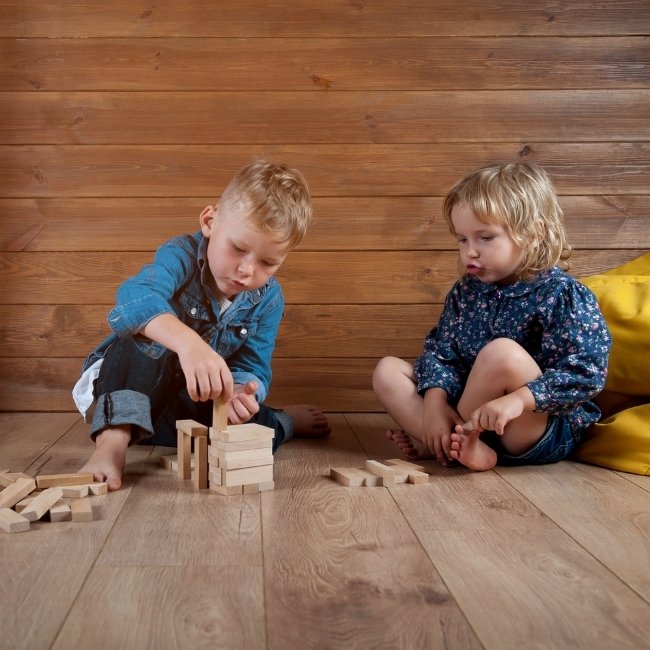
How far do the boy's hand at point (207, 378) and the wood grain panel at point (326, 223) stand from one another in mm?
779

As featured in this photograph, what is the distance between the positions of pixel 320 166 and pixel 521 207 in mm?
602

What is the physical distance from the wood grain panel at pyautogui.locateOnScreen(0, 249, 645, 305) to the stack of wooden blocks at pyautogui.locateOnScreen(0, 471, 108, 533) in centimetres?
75

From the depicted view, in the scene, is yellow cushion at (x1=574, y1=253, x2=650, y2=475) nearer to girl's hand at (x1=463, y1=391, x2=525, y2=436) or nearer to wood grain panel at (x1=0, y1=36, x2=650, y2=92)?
girl's hand at (x1=463, y1=391, x2=525, y2=436)

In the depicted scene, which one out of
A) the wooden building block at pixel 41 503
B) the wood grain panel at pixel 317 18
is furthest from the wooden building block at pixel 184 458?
the wood grain panel at pixel 317 18

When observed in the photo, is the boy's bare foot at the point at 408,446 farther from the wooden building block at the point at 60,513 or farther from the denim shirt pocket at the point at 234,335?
the wooden building block at the point at 60,513

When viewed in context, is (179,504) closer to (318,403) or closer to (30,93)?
(318,403)

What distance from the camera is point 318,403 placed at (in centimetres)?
192

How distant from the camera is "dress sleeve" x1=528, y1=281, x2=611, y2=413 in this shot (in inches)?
50.4

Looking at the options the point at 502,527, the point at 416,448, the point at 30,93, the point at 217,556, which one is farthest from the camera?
the point at 30,93

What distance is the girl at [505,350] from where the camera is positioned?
1.30m

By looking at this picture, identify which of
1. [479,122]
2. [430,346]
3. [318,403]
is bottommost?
[318,403]

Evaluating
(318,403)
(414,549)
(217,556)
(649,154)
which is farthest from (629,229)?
(217,556)

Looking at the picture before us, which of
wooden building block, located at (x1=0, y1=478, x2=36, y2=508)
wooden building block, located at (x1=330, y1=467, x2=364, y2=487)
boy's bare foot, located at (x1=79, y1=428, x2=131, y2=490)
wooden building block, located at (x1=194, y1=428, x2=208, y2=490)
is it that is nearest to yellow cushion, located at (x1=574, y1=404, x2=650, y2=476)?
wooden building block, located at (x1=330, y1=467, x2=364, y2=487)

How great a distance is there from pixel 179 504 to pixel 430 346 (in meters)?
0.61
